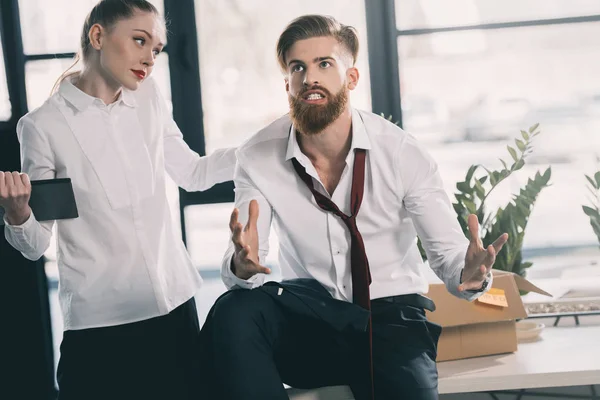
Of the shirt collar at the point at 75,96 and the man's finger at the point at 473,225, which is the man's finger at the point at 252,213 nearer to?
the man's finger at the point at 473,225

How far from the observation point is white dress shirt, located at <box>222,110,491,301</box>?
1.93 m

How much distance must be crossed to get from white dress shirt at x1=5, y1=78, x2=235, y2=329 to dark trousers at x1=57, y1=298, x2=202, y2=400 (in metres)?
0.06

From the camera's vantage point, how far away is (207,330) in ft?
5.75

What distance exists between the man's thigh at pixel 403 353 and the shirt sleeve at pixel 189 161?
68 centimetres

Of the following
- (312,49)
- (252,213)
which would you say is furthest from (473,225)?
(312,49)

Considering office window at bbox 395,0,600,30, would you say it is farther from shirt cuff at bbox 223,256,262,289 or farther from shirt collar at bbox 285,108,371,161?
shirt cuff at bbox 223,256,262,289

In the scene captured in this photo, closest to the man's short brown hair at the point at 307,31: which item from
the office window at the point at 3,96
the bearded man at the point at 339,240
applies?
the bearded man at the point at 339,240

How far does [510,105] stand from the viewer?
2934 mm

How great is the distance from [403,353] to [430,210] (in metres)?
0.39

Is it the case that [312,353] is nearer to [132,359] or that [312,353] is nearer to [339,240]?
[339,240]

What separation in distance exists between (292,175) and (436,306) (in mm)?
600

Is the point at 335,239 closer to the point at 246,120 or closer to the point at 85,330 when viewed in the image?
the point at 85,330

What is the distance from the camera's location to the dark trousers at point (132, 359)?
2.05m

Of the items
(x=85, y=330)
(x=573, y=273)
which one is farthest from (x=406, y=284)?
(x=573, y=273)
